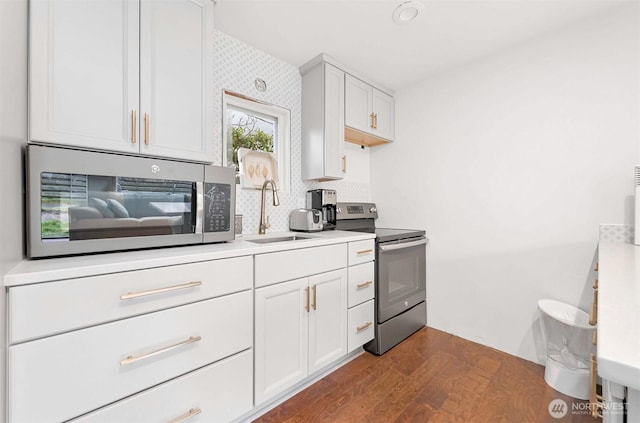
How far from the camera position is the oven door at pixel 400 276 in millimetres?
2080

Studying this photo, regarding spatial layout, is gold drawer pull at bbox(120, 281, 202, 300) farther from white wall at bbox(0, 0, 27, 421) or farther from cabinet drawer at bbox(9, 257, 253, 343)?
white wall at bbox(0, 0, 27, 421)

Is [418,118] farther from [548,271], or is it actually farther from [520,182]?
[548,271]

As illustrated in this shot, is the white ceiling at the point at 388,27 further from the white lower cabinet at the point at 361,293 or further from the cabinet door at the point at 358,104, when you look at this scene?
the white lower cabinet at the point at 361,293

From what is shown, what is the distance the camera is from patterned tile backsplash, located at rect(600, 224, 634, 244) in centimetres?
160

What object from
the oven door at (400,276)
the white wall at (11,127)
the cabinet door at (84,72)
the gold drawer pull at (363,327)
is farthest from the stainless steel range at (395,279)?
the white wall at (11,127)

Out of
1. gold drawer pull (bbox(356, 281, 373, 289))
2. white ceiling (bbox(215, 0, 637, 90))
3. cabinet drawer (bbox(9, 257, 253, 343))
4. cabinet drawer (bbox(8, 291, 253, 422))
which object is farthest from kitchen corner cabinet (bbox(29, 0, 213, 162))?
gold drawer pull (bbox(356, 281, 373, 289))

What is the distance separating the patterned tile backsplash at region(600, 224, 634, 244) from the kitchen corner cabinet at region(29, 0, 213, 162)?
8.14 feet

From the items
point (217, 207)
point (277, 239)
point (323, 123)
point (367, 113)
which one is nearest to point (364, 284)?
point (277, 239)

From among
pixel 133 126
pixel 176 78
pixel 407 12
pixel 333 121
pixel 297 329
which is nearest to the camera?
pixel 133 126

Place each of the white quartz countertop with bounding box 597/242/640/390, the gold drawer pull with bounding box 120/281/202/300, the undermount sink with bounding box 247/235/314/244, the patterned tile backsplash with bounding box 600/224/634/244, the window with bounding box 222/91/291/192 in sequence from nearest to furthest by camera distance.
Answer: the white quartz countertop with bounding box 597/242/640/390
the gold drawer pull with bounding box 120/281/202/300
the patterned tile backsplash with bounding box 600/224/634/244
the undermount sink with bounding box 247/235/314/244
the window with bounding box 222/91/291/192

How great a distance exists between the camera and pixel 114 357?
3.14ft

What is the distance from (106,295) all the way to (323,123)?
1.81m

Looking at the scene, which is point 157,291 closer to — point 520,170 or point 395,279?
point 395,279

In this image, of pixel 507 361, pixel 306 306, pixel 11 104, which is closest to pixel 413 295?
pixel 507 361
